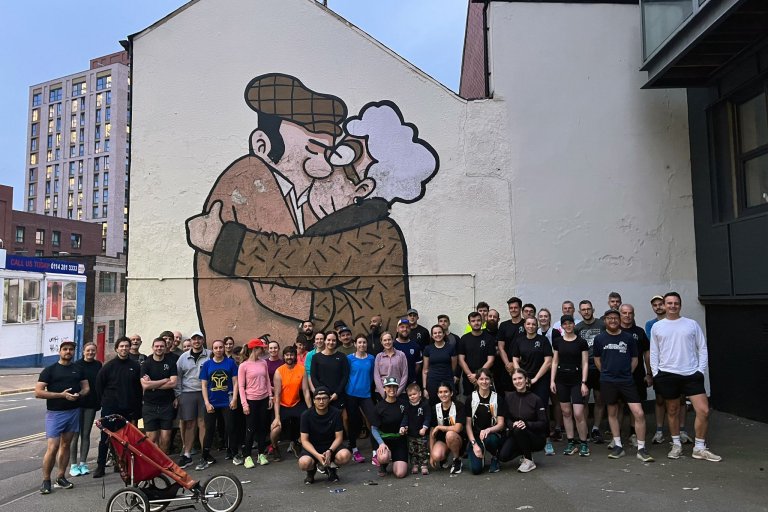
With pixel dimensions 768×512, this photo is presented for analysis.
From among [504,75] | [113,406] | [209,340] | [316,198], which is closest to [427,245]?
[316,198]

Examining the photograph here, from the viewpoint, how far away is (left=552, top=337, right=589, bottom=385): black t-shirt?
732cm

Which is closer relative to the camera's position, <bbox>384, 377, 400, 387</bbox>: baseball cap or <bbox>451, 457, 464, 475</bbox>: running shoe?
<bbox>451, 457, 464, 475</bbox>: running shoe

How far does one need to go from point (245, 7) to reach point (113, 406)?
24.4ft

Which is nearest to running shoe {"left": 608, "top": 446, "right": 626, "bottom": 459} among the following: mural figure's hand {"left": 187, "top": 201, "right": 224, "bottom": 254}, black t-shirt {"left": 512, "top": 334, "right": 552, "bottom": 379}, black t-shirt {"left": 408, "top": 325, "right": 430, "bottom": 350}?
black t-shirt {"left": 512, "top": 334, "right": 552, "bottom": 379}

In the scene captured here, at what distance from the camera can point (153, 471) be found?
18.0 feet

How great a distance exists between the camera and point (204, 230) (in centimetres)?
1023

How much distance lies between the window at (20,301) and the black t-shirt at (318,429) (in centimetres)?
3187

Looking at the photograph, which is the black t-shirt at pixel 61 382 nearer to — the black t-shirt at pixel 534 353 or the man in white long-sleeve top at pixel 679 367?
the black t-shirt at pixel 534 353

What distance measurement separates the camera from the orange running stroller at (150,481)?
533 cm

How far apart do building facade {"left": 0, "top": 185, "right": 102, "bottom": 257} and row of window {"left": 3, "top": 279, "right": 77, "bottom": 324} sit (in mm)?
26596

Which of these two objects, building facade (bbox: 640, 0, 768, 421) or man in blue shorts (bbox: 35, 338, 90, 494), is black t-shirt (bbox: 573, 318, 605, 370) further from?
man in blue shorts (bbox: 35, 338, 90, 494)

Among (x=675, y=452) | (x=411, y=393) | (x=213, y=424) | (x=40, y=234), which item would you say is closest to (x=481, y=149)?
(x=411, y=393)

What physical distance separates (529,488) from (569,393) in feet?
5.79

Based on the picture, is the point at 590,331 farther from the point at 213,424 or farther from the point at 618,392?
the point at 213,424
